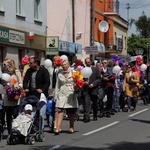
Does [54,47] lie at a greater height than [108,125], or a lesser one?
greater

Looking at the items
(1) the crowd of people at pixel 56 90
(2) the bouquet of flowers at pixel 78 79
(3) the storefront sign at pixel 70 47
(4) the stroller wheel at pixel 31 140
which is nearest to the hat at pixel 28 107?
(1) the crowd of people at pixel 56 90

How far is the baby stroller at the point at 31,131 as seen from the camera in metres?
11.5

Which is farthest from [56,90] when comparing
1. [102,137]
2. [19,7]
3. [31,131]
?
[19,7]

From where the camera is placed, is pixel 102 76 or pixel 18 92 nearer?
pixel 18 92

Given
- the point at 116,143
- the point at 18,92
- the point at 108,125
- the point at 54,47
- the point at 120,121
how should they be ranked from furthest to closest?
the point at 54,47 < the point at 120,121 < the point at 108,125 < the point at 18,92 < the point at 116,143

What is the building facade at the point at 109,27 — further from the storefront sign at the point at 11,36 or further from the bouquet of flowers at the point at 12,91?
the bouquet of flowers at the point at 12,91

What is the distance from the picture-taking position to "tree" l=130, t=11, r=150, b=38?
96.2m

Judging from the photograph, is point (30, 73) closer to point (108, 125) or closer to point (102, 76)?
point (108, 125)

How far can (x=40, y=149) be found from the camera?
35.8 feet

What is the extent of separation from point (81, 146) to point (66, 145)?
375mm

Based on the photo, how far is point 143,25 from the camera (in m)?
97.3

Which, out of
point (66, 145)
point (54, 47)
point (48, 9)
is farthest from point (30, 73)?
point (48, 9)

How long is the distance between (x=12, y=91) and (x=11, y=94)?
77 millimetres

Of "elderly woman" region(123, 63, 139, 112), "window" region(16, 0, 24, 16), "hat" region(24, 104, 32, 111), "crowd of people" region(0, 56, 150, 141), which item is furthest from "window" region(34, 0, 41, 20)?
"hat" region(24, 104, 32, 111)
